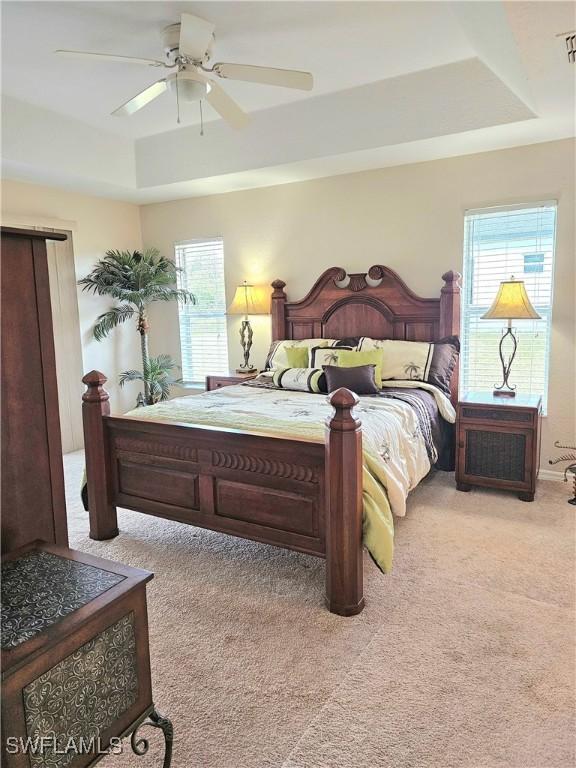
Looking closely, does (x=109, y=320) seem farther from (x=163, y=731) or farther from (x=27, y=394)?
(x=163, y=731)

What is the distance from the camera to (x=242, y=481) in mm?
2605

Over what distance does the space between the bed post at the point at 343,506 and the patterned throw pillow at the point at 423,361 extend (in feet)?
6.06

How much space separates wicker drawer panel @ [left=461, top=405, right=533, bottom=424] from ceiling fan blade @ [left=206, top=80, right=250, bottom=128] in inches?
94.1

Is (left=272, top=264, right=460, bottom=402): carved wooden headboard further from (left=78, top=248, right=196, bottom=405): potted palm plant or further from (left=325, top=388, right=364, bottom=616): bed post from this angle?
(left=325, top=388, right=364, bottom=616): bed post

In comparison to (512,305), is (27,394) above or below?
below

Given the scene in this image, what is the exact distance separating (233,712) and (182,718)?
0.56 ft

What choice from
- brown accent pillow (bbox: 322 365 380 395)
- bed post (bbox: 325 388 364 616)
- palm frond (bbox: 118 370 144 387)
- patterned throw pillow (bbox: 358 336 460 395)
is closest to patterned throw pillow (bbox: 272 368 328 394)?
brown accent pillow (bbox: 322 365 380 395)

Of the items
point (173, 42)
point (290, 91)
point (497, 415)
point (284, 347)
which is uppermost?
point (290, 91)

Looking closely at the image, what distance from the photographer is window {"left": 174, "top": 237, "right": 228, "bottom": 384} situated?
5.50m

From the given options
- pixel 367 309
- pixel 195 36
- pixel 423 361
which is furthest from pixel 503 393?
pixel 195 36

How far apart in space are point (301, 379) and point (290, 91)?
A: 2114 millimetres

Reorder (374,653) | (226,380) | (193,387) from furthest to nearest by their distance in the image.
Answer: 1. (193,387)
2. (226,380)
3. (374,653)

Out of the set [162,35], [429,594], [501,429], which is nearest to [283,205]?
[162,35]

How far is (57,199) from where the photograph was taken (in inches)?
192
